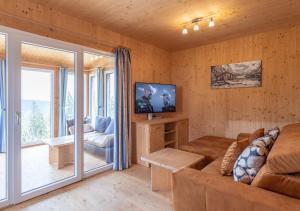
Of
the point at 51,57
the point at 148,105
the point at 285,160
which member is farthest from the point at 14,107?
the point at 285,160

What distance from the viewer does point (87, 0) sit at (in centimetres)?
226

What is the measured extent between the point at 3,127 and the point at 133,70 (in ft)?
7.47

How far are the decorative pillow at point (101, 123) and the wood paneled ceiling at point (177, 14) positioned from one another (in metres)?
1.61

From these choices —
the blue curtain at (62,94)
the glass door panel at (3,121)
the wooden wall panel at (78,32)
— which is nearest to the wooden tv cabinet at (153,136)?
the wooden wall panel at (78,32)

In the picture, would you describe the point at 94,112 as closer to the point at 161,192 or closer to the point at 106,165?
the point at 106,165

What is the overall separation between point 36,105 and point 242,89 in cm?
357

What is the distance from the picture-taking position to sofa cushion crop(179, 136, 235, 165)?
255 centimetres

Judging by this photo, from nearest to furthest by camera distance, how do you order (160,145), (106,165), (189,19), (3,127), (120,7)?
1. (3,127)
2. (120,7)
3. (189,19)
4. (106,165)
5. (160,145)

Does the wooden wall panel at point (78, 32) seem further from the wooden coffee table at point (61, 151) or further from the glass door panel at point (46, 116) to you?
the wooden coffee table at point (61, 151)

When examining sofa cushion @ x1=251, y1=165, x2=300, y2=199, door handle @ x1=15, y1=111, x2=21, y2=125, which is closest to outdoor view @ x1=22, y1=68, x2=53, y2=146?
door handle @ x1=15, y1=111, x2=21, y2=125

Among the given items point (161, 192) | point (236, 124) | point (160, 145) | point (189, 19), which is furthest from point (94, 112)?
point (236, 124)

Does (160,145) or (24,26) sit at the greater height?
(24,26)

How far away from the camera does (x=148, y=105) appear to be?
3.81 m

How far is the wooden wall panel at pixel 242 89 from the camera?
3098mm
